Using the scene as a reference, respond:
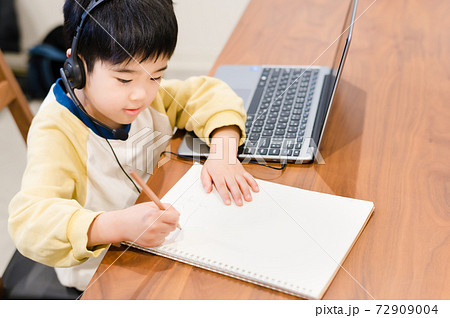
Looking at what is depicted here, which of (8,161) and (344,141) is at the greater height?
(344,141)

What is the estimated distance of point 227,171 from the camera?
83 cm

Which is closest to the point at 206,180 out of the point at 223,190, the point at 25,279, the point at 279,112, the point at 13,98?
the point at 223,190

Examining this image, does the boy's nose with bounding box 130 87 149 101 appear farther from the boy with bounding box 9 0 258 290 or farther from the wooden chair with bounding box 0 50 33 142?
the wooden chair with bounding box 0 50 33 142

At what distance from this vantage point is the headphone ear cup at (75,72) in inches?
30.1

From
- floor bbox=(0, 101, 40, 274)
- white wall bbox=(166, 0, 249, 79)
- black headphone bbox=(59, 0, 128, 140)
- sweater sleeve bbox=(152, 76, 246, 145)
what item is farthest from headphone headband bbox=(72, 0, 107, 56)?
white wall bbox=(166, 0, 249, 79)

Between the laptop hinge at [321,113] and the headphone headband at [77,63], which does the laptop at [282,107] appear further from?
the headphone headband at [77,63]

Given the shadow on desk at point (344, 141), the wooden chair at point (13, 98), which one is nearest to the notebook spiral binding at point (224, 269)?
the shadow on desk at point (344, 141)

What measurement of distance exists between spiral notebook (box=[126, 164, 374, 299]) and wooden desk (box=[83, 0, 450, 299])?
18mm

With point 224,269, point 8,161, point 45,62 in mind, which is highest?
point 224,269

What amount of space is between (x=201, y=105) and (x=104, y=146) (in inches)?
9.4

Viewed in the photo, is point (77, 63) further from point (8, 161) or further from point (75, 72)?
point (8, 161)

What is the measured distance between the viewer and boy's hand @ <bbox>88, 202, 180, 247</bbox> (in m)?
0.68

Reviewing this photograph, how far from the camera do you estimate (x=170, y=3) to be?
2.70 ft

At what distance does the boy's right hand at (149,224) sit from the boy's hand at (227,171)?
0.40 ft
